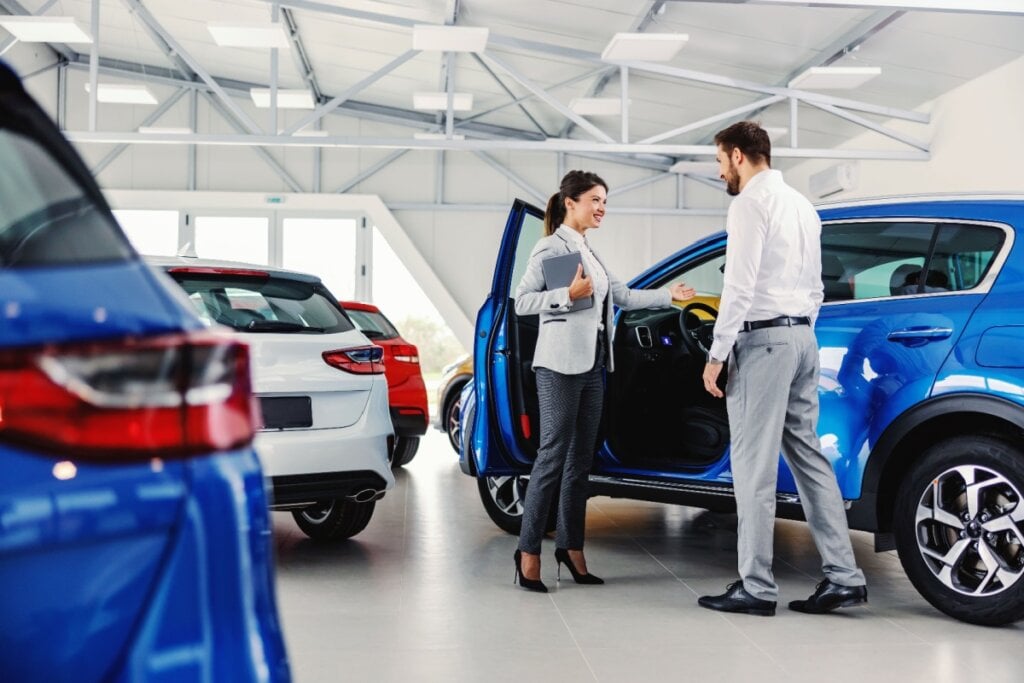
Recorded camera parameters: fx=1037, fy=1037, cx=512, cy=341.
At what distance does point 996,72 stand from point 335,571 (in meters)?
8.21

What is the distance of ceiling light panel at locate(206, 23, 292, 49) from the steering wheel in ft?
18.1

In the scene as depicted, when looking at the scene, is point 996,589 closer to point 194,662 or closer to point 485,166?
point 194,662

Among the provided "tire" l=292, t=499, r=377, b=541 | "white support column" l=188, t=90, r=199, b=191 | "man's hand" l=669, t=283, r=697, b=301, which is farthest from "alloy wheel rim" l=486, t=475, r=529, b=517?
"white support column" l=188, t=90, r=199, b=191

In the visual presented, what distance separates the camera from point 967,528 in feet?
10.7

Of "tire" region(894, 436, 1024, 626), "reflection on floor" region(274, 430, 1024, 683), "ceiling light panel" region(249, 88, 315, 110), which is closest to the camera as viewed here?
"reflection on floor" region(274, 430, 1024, 683)

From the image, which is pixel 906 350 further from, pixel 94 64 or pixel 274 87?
pixel 94 64

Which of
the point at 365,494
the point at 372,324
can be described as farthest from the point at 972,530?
the point at 372,324

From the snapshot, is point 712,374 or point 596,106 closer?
point 712,374

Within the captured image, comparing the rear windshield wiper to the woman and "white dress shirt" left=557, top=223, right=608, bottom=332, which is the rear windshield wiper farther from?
"white dress shirt" left=557, top=223, right=608, bottom=332

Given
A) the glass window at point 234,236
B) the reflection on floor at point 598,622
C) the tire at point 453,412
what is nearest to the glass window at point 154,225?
the glass window at point 234,236

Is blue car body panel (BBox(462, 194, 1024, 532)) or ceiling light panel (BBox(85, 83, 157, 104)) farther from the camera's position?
ceiling light panel (BBox(85, 83, 157, 104))

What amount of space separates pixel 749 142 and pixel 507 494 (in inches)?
86.6

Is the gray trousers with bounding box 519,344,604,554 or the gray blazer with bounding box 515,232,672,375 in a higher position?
the gray blazer with bounding box 515,232,672,375

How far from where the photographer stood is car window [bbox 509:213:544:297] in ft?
13.8
